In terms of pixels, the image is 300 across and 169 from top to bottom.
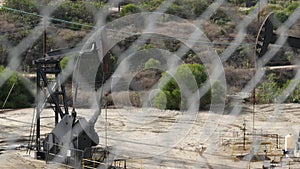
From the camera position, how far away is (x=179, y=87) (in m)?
12.0

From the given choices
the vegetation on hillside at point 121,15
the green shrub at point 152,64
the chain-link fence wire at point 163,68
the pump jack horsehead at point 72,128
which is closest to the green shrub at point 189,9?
the vegetation on hillside at point 121,15

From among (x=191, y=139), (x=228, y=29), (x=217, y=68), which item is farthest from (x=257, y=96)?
(x=228, y=29)

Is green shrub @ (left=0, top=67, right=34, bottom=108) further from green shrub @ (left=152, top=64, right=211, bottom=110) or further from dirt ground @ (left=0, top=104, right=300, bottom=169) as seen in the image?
green shrub @ (left=152, top=64, right=211, bottom=110)

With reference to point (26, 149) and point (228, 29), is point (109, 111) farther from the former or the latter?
point (228, 29)

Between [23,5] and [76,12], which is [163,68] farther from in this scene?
[23,5]

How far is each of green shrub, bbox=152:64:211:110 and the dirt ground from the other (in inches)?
10.3

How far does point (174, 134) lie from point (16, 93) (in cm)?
413

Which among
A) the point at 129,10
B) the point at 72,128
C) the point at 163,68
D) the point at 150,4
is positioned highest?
the point at 150,4

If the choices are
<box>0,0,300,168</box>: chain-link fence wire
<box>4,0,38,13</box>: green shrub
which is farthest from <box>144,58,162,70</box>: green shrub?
<box>4,0,38,13</box>: green shrub

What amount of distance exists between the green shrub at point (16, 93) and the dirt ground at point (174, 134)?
1.58 feet

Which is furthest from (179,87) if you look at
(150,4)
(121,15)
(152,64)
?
(150,4)

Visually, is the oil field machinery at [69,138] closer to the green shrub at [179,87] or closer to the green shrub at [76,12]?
the green shrub at [179,87]

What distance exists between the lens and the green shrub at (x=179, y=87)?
11.6 m

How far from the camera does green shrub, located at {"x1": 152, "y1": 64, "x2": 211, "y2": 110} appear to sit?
11617mm
